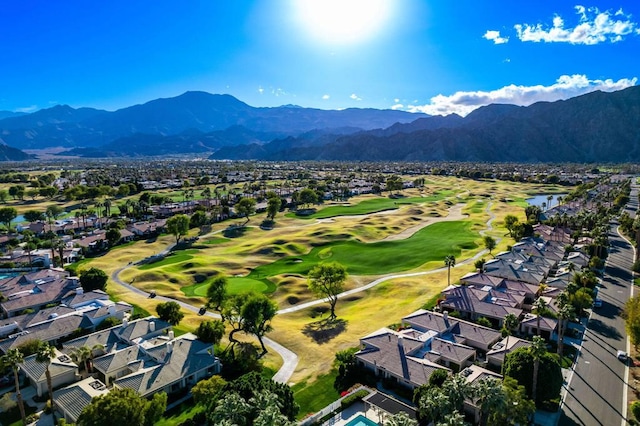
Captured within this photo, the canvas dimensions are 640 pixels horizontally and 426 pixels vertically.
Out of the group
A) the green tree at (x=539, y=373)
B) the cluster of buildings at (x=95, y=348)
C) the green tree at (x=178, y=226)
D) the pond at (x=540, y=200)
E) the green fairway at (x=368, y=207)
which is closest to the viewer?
the green tree at (x=539, y=373)

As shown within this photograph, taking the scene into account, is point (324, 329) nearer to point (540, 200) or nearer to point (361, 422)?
point (361, 422)

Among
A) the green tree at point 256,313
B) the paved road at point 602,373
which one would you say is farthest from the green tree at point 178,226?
→ the paved road at point 602,373

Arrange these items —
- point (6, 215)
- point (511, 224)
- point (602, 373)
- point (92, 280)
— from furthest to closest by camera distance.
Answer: point (6, 215), point (511, 224), point (92, 280), point (602, 373)

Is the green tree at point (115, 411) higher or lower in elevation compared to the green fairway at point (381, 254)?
higher

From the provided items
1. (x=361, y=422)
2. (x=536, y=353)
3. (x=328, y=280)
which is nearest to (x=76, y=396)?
(x=361, y=422)

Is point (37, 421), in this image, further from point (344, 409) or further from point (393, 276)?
point (393, 276)

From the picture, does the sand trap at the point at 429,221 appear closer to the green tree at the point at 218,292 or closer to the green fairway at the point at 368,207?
the green fairway at the point at 368,207

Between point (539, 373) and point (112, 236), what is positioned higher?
point (539, 373)
